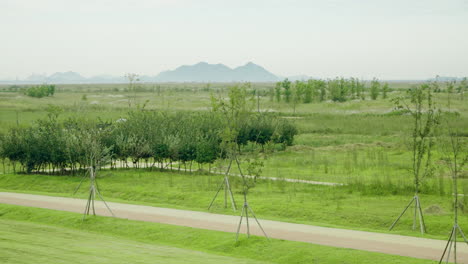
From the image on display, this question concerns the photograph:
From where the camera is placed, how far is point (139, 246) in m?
15.4

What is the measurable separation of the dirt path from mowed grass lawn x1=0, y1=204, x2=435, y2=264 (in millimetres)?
711

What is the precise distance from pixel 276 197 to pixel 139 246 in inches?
363

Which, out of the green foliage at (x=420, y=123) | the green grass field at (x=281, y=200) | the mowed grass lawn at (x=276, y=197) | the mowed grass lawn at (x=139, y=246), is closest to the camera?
the mowed grass lawn at (x=139, y=246)

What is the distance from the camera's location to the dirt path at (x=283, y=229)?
1484 cm

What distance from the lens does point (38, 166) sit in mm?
32312

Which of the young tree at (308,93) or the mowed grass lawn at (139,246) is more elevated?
the young tree at (308,93)

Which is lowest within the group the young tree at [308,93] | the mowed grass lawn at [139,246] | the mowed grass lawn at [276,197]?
the mowed grass lawn at [276,197]

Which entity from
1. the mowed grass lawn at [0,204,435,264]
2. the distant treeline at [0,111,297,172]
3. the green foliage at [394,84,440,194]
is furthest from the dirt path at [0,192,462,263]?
the distant treeline at [0,111,297,172]

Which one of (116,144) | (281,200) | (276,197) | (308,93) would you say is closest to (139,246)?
(281,200)

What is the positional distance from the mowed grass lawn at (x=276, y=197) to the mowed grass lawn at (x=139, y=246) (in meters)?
3.40

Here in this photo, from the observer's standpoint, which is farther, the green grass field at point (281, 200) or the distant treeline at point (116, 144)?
the distant treeline at point (116, 144)

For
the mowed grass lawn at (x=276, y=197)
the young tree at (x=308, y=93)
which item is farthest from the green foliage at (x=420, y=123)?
the young tree at (x=308, y=93)

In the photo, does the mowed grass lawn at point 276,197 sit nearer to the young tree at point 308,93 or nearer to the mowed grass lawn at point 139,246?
the mowed grass lawn at point 139,246

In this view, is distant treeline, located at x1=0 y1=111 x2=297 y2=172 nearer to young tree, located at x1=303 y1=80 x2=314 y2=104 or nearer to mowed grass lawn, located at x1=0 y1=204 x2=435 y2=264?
mowed grass lawn, located at x1=0 y1=204 x2=435 y2=264
